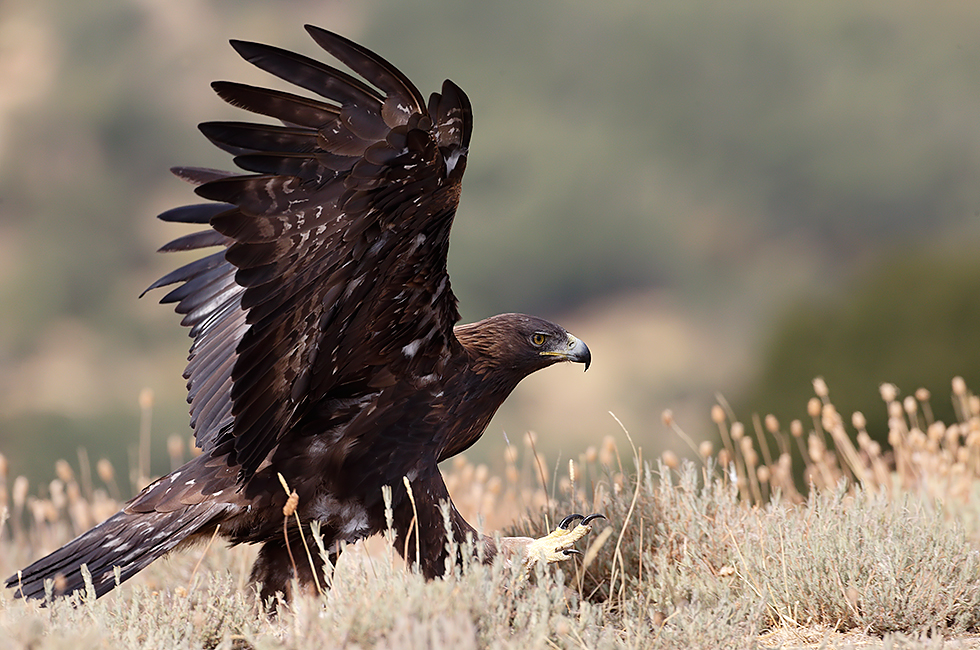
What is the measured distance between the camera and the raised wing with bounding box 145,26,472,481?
300cm

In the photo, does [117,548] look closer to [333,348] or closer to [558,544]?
[333,348]

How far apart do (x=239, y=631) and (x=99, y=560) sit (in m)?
0.66

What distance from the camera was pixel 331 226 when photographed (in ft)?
10.4

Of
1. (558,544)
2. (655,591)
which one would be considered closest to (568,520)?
(558,544)

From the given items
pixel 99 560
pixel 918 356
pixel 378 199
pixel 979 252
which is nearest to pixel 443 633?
pixel 378 199

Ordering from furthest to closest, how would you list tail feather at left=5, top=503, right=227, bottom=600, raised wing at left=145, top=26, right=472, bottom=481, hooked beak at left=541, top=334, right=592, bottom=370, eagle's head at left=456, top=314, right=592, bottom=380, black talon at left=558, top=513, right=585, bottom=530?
1. hooked beak at left=541, top=334, right=592, bottom=370
2. eagle's head at left=456, top=314, right=592, bottom=380
3. black talon at left=558, top=513, right=585, bottom=530
4. tail feather at left=5, top=503, right=227, bottom=600
5. raised wing at left=145, top=26, right=472, bottom=481

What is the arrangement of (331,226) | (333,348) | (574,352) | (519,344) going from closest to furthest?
(331,226), (333,348), (519,344), (574,352)

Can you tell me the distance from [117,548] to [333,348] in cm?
124

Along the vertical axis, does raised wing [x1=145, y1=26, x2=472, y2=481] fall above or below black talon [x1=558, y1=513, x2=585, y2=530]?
above

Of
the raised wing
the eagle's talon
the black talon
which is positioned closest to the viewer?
the raised wing

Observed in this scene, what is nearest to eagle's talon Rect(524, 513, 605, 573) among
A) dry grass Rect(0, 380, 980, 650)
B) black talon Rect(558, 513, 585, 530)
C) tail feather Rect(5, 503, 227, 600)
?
black talon Rect(558, 513, 585, 530)

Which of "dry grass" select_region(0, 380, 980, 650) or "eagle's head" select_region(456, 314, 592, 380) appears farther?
"eagle's head" select_region(456, 314, 592, 380)

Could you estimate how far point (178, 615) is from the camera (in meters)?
3.35

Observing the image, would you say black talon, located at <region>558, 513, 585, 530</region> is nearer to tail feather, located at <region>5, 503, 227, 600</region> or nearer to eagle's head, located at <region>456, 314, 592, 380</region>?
eagle's head, located at <region>456, 314, 592, 380</region>
